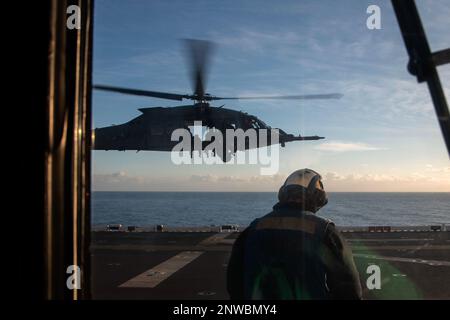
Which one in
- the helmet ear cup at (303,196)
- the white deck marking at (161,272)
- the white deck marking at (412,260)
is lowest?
the white deck marking at (412,260)

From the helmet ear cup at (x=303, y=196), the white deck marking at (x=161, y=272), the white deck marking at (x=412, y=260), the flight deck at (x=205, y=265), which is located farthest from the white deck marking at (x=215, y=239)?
the helmet ear cup at (x=303, y=196)

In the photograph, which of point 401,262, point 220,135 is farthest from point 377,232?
point 220,135

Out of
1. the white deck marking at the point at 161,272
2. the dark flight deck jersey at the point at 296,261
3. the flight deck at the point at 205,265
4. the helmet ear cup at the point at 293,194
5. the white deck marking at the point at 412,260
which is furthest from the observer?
the white deck marking at the point at 412,260

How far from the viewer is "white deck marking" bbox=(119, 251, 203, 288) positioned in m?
14.9

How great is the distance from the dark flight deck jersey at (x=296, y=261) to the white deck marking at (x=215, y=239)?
24.6 meters

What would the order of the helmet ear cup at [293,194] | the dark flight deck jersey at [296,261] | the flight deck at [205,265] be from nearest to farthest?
the dark flight deck jersey at [296,261]
the helmet ear cup at [293,194]
the flight deck at [205,265]

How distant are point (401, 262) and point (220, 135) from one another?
38.6ft

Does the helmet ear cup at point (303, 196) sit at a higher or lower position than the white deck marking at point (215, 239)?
higher

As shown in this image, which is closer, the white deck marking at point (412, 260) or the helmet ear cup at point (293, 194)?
the helmet ear cup at point (293, 194)

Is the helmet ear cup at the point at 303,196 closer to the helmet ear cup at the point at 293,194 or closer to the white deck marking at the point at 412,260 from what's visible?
the helmet ear cup at the point at 293,194

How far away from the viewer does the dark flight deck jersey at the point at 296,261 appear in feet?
8.16

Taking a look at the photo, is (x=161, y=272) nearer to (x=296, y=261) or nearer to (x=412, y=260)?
(x=412, y=260)

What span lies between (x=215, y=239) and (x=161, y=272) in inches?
486

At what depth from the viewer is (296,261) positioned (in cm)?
254
